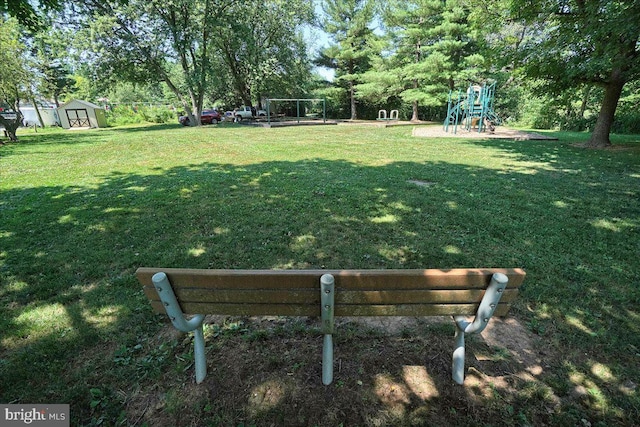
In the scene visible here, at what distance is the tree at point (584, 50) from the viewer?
315 inches

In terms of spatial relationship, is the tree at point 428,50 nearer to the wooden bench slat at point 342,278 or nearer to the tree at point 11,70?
the tree at point 11,70

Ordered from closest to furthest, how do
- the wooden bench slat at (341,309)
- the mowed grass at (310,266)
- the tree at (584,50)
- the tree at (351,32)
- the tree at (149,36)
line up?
the wooden bench slat at (341,309) < the mowed grass at (310,266) < the tree at (584,50) < the tree at (149,36) < the tree at (351,32)

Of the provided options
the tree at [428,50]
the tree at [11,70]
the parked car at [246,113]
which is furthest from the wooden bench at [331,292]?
the parked car at [246,113]

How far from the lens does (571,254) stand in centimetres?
339

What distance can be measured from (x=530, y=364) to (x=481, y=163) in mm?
6989

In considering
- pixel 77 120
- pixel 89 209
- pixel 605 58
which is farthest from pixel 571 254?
pixel 77 120

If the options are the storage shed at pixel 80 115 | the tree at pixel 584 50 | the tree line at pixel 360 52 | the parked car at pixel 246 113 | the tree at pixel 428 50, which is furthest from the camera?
the storage shed at pixel 80 115

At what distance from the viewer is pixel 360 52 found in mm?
28766

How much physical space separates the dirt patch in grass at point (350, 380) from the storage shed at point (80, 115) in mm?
37478

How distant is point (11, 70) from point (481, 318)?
24750 millimetres

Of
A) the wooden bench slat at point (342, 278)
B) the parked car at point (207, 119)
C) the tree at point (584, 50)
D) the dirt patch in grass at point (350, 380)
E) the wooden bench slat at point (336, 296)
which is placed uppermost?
the tree at point (584, 50)

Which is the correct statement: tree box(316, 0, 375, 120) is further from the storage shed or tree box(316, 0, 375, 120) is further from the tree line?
the storage shed

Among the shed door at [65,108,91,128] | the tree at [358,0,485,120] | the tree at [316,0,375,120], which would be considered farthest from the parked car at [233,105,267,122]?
the shed door at [65,108,91,128]

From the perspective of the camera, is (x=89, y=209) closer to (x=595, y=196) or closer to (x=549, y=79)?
(x=595, y=196)
